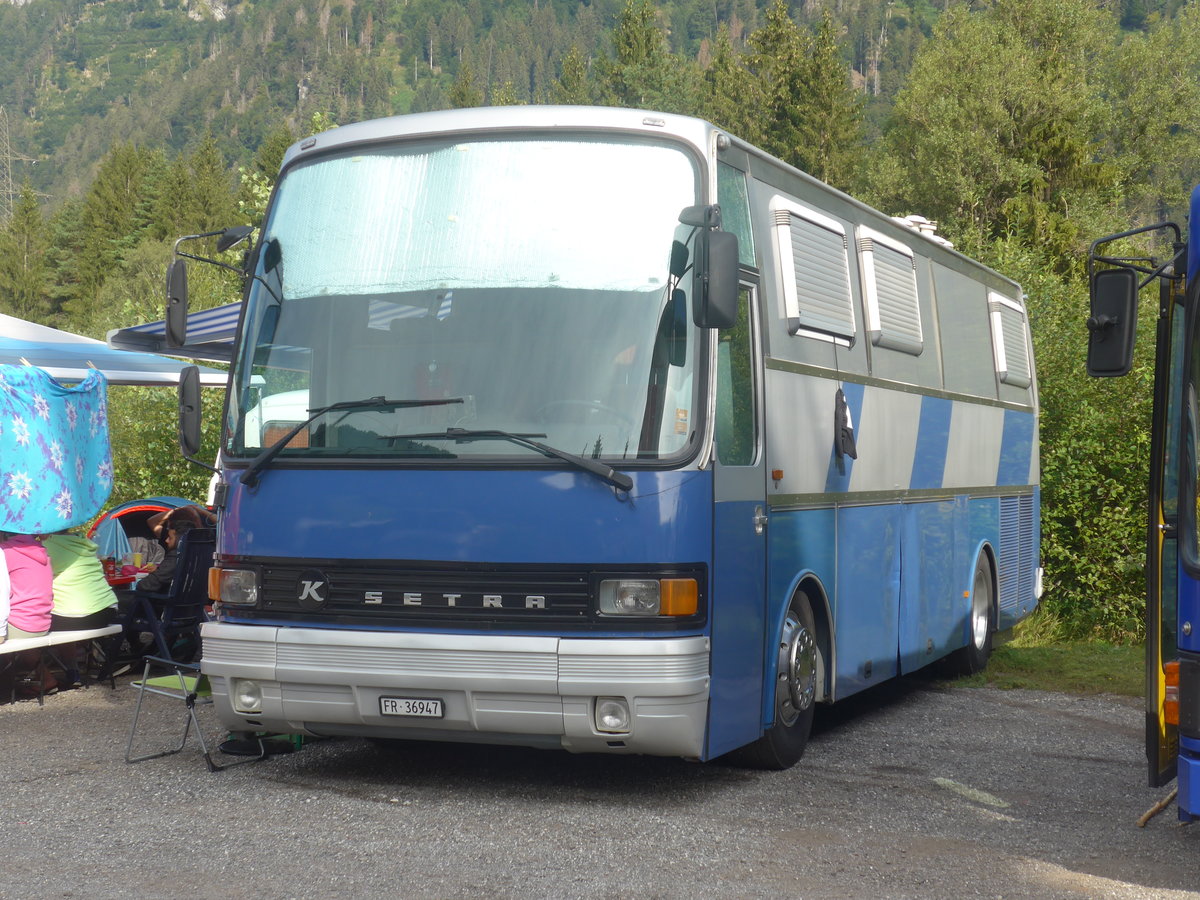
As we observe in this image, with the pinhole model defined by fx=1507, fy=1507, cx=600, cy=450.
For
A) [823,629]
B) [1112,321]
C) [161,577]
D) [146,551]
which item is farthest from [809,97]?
[1112,321]

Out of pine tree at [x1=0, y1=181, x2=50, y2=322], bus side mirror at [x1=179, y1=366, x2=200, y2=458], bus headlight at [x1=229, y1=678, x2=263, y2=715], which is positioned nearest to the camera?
bus headlight at [x1=229, y1=678, x2=263, y2=715]

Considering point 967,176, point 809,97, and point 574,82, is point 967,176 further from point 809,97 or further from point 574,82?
point 574,82

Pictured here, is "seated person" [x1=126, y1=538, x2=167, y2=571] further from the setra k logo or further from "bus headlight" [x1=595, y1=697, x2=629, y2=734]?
"bus headlight" [x1=595, y1=697, x2=629, y2=734]

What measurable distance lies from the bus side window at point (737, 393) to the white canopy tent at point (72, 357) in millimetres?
5830

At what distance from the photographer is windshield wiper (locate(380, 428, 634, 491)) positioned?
6.41 m

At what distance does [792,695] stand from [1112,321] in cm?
252

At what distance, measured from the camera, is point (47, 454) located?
10.1 meters

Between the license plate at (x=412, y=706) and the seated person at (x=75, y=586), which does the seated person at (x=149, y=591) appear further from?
the license plate at (x=412, y=706)

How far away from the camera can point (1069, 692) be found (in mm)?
11469

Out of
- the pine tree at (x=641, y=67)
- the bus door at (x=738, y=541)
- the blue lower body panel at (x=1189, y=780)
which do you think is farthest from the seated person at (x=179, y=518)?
the pine tree at (x=641, y=67)

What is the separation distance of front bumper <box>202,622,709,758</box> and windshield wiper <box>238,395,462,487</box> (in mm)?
713

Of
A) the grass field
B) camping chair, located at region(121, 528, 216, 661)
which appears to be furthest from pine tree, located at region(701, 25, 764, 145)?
camping chair, located at region(121, 528, 216, 661)

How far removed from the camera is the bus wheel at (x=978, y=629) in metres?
11.9

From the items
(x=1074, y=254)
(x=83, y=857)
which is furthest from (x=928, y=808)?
(x=1074, y=254)
